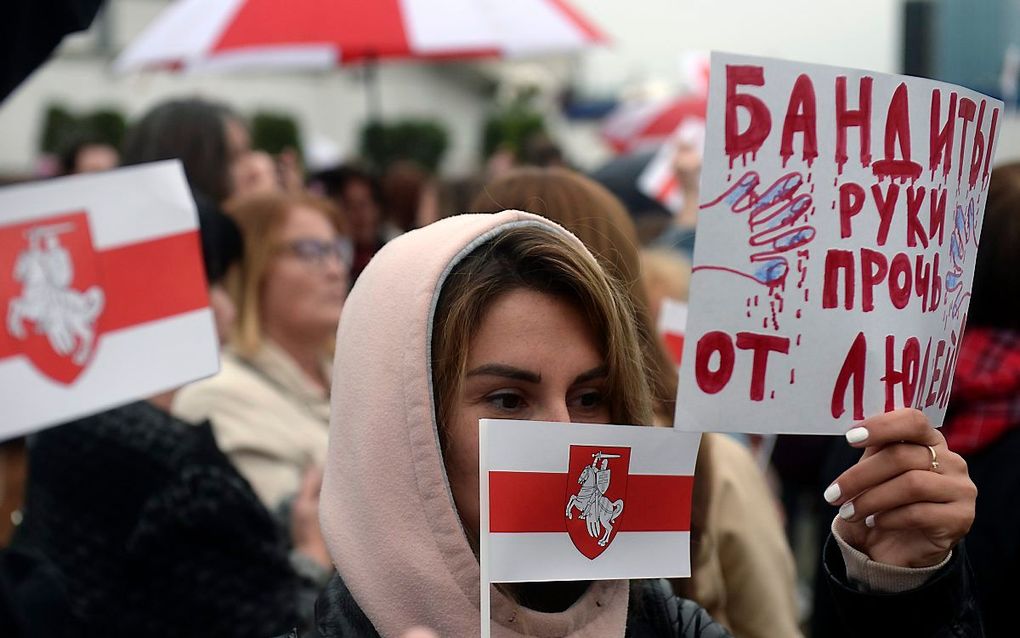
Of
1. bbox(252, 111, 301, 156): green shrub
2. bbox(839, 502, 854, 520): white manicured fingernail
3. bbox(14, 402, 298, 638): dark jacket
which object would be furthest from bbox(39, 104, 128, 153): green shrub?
bbox(839, 502, 854, 520): white manicured fingernail

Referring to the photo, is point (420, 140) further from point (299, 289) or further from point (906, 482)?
point (906, 482)

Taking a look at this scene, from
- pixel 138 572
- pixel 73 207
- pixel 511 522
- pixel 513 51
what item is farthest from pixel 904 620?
pixel 513 51

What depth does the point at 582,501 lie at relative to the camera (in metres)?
1.79

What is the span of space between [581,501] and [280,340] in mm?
2724

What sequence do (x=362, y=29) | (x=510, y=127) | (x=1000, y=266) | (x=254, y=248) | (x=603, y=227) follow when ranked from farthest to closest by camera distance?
(x=510, y=127)
(x=362, y=29)
(x=254, y=248)
(x=1000, y=266)
(x=603, y=227)

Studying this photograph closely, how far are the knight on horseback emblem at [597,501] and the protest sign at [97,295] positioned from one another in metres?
0.93

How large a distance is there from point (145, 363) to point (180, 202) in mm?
331

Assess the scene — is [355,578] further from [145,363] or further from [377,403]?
[145,363]

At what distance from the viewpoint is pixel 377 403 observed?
1.81 meters

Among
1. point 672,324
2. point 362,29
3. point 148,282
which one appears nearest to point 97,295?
point 148,282

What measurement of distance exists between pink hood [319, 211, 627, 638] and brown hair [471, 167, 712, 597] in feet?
2.41

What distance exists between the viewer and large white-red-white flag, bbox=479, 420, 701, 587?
5.58ft

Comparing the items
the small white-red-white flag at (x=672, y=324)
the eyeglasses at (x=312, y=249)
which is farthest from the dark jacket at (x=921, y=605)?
the eyeglasses at (x=312, y=249)

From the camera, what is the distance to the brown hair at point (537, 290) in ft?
6.07
